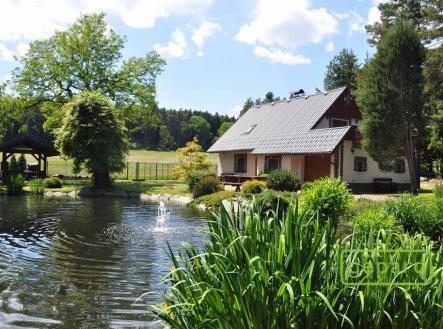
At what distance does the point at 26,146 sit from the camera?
34.5 m

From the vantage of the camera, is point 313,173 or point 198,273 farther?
point 313,173

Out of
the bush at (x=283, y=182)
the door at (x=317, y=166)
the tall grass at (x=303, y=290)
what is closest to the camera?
the tall grass at (x=303, y=290)

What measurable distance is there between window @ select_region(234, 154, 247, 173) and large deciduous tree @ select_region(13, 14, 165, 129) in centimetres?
982

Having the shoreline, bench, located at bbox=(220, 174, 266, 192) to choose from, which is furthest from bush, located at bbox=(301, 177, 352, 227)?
bench, located at bbox=(220, 174, 266, 192)

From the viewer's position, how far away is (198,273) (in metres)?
3.22

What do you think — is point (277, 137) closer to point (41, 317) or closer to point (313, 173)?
point (313, 173)

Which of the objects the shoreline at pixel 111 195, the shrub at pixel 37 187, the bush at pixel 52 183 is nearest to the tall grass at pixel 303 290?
the shoreline at pixel 111 195

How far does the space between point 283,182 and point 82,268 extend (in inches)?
591

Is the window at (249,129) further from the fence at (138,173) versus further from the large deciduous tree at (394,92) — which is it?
the large deciduous tree at (394,92)

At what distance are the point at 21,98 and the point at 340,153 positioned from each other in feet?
85.4

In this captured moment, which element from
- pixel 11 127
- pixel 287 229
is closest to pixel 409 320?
pixel 287 229

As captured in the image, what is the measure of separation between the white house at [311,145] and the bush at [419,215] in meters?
13.8

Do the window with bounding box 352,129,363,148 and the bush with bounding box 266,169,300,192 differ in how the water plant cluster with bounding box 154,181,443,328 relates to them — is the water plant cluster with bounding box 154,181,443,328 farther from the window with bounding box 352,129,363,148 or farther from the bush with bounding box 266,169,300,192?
the window with bounding box 352,129,363,148

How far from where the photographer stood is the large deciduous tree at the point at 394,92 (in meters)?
22.3
